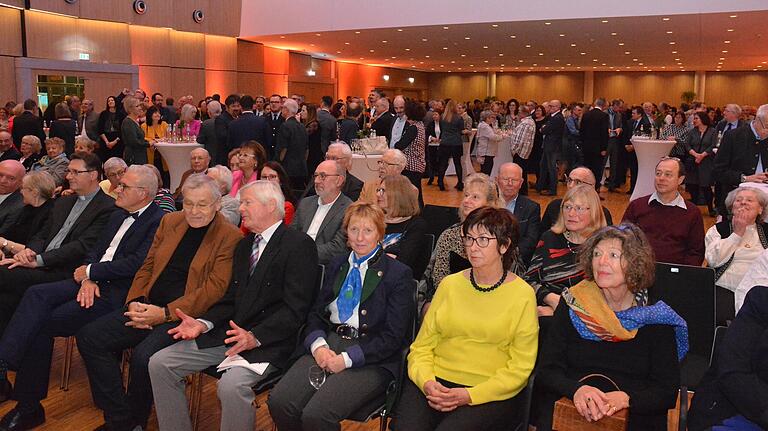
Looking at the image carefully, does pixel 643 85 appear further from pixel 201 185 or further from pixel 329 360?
pixel 329 360

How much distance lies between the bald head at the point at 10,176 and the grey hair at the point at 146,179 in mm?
1446

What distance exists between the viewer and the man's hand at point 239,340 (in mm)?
3119

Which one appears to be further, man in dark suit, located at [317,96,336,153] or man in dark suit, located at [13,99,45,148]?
man in dark suit, located at [317,96,336,153]

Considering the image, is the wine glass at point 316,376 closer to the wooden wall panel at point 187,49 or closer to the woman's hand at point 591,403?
the woman's hand at point 591,403

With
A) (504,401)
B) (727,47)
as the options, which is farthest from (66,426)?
(727,47)

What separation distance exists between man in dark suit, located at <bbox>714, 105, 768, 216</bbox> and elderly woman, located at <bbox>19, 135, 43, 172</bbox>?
7.01 metres

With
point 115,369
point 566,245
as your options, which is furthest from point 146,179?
point 566,245

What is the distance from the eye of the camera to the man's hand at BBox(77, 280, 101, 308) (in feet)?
12.4

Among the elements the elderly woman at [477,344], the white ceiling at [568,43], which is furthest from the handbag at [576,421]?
the white ceiling at [568,43]

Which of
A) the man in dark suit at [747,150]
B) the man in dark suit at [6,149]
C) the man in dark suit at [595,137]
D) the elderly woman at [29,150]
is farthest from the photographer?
the man in dark suit at [595,137]

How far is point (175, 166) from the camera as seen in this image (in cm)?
966

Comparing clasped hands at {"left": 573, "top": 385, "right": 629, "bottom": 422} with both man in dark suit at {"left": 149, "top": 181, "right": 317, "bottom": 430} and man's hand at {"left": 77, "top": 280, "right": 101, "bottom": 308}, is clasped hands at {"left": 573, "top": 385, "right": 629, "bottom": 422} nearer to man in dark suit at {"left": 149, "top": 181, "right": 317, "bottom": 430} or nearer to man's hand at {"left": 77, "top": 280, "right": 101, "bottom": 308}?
man in dark suit at {"left": 149, "top": 181, "right": 317, "bottom": 430}

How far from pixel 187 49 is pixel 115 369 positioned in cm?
1714

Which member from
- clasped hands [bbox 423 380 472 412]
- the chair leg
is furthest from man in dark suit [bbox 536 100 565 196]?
clasped hands [bbox 423 380 472 412]
